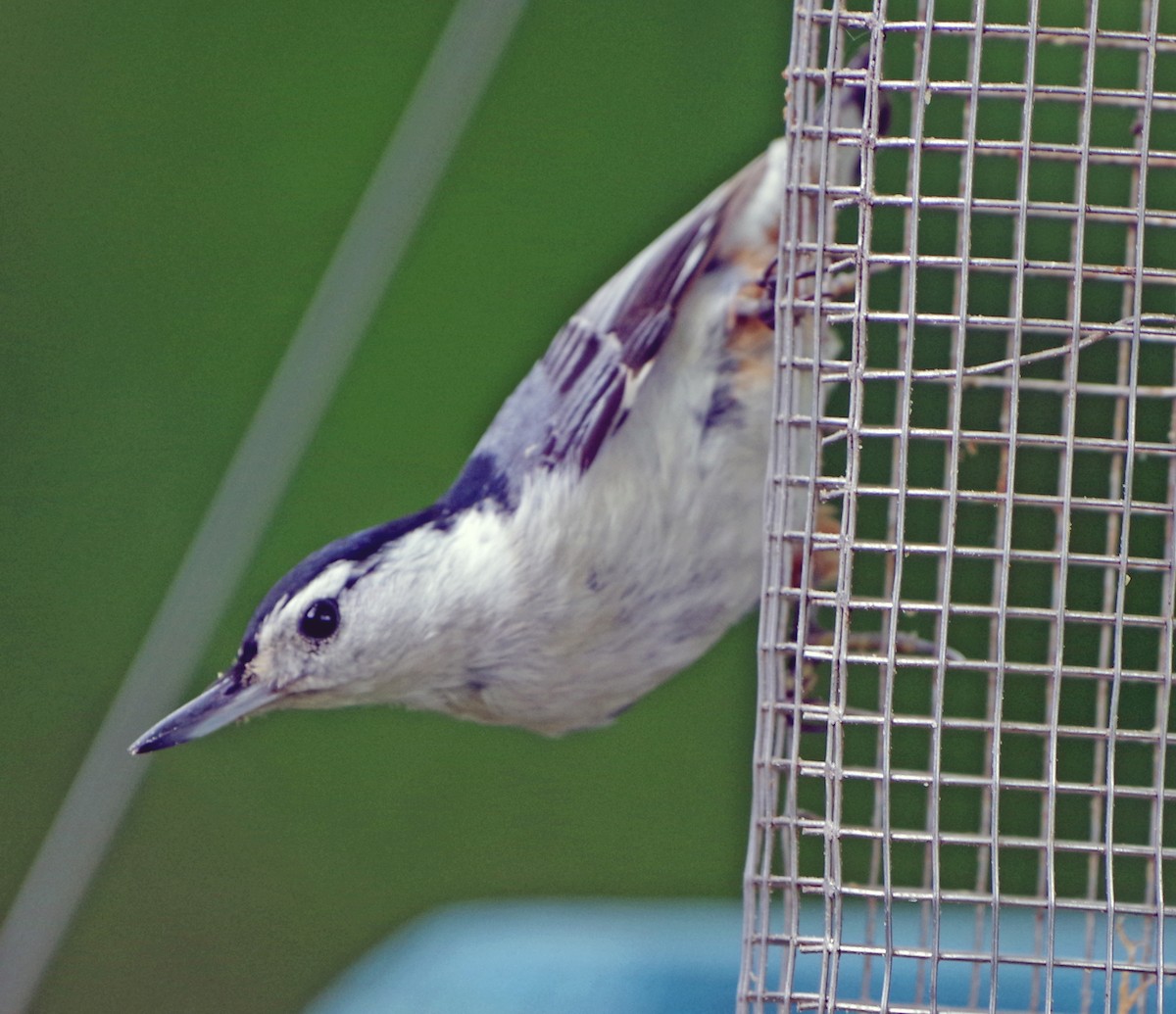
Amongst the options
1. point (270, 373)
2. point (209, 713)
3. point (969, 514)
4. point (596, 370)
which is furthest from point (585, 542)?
point (270, 373)

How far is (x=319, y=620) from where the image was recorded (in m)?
1.76

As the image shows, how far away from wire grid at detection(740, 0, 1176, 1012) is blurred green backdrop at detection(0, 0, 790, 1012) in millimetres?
608

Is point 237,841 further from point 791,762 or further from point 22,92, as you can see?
point 791,762

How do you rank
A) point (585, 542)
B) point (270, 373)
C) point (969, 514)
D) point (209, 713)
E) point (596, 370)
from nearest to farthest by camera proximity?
point (209, 713), point (585, 542), point (596, 370), point (969, 514), point (270, 373)

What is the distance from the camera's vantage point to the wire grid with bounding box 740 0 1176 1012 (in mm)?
1427

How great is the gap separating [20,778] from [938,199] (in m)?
2.31

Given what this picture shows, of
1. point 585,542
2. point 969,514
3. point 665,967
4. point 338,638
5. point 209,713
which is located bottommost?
point 665,967

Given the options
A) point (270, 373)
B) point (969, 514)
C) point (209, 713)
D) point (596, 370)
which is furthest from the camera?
point (270, 373)

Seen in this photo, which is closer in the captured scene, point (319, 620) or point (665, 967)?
point (319, 620)

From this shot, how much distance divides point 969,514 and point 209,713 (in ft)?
4.59

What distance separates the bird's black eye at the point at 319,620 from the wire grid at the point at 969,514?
0.48m

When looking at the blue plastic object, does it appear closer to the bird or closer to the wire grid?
the wire grid

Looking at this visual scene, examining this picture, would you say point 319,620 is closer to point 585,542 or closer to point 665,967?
point 585,542

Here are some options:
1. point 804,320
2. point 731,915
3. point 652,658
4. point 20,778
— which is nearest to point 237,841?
point 20,778
